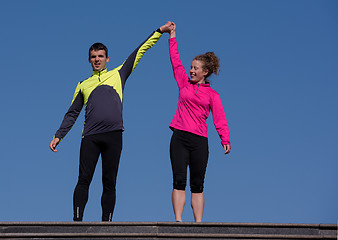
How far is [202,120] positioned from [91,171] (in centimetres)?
157

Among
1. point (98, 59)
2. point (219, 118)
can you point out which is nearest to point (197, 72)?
point (219, 118)

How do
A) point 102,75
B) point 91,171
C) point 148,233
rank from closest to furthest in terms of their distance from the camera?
point 148,233, point 91,171, point 102,75

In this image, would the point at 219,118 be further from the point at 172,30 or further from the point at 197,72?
the point at 172,30

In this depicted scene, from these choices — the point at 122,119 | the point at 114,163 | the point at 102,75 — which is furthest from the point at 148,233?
the point at 102,75

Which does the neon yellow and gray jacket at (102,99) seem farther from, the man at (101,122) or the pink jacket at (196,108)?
the pink jacket at (196,108)

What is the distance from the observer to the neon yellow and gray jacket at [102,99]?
668 centimetres

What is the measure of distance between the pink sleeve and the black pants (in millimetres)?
1126

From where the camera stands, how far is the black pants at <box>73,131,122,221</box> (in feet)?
21.2

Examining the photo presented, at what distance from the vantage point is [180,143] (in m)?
6.72

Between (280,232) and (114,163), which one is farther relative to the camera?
(114,163)

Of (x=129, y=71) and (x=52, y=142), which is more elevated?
(x=129, y=71)

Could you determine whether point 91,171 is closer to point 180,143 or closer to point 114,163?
point 114,163

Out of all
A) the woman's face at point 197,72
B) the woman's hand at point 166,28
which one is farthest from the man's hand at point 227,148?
the woman's hand at point 166,28

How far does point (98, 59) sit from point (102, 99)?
0.58 meters
